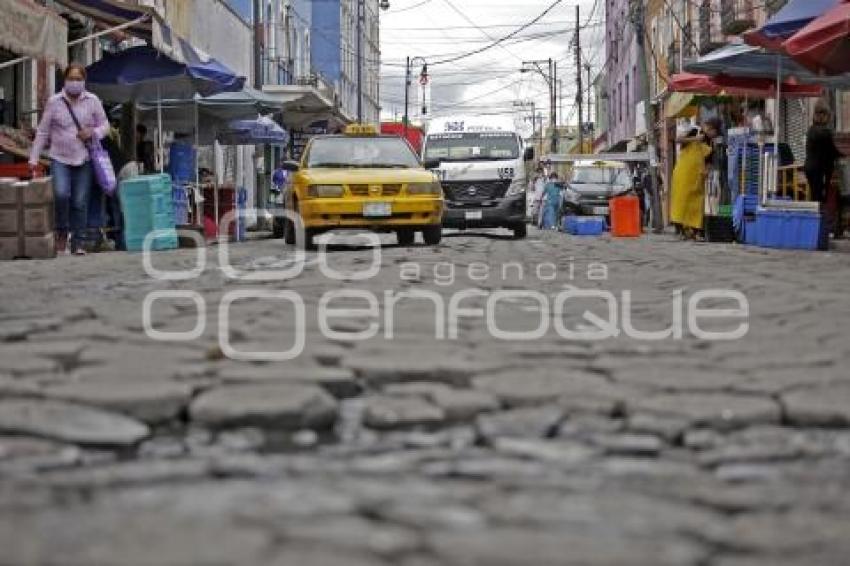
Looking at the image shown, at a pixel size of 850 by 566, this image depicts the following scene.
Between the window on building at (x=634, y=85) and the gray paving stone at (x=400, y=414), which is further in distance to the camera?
the window on building at (x=634, y=85)

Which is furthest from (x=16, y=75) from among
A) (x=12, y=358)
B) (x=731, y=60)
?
(x=12, y=358)

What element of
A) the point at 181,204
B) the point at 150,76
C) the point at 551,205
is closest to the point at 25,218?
the point at 150,76

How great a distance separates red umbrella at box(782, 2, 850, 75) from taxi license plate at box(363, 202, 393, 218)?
4.96 metres

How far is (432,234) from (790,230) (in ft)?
14.2

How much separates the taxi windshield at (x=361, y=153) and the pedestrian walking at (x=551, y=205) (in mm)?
15340

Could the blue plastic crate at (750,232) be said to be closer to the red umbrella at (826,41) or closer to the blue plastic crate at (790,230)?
the blue plastic crate at (790,230)

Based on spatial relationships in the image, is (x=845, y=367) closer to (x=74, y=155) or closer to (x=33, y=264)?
(x=33, y=264)

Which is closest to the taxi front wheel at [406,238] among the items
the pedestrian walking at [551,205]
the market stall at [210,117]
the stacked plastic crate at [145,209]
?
the stacked plastic crate at [145,209]

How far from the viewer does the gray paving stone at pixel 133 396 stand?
359 centimetres

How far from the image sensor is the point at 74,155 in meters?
12.2

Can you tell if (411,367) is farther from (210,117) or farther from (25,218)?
(210,117)

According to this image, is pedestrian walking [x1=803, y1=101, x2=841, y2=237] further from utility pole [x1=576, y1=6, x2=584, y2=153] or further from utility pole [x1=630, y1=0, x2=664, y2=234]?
utility pole [x1=576, y1=6, x2=584, y2=153]

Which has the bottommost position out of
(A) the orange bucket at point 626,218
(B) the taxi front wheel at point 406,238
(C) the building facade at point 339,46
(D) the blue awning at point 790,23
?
(B) the taxi front wheel at point 406,238

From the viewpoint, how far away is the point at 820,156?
1442 cm
